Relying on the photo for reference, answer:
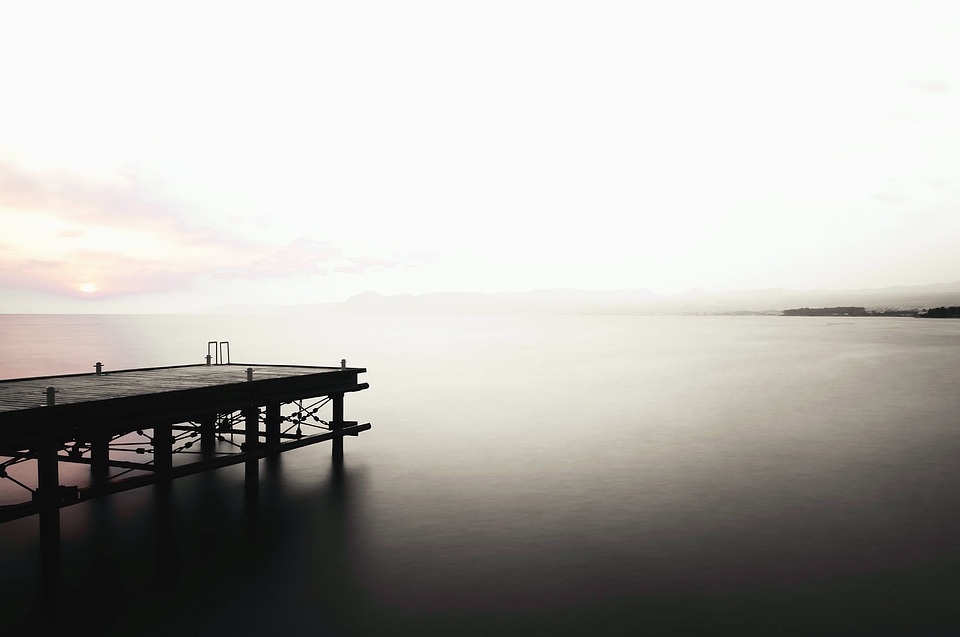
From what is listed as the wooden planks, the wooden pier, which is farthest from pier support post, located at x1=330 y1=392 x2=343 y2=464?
the wooden planks

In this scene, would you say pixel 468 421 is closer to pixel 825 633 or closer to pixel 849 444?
pixel 849 444

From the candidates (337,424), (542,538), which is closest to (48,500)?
(542,538)

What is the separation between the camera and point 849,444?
22234 millimetres

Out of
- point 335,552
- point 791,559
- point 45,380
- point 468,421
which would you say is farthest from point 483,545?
point 468,421

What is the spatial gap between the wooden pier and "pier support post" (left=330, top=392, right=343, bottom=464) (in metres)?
0.03

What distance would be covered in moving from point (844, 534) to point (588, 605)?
19.7 ft

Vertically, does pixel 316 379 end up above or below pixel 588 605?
above

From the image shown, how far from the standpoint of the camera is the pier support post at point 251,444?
588 inches

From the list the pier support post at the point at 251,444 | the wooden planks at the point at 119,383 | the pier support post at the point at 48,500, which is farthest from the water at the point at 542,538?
the wooden planks at the point at 119,383

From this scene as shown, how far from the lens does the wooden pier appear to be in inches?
412

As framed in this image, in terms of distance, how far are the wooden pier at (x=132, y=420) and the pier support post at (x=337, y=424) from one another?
0.10 ft

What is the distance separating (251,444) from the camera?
595 inches

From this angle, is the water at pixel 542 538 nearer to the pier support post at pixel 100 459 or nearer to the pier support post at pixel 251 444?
the pier support post at pixel 251 444

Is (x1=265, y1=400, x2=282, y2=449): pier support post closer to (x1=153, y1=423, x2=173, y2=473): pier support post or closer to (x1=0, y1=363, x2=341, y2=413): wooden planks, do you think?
(x1=0, y1=363, x2=341, y2=413): wooden planks
